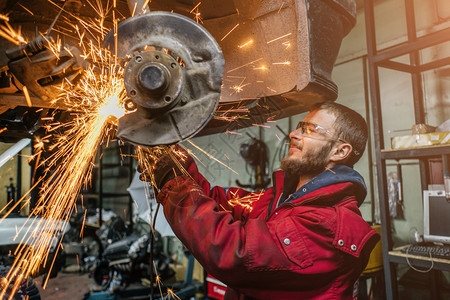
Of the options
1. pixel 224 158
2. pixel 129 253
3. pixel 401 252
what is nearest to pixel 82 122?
pixel 401 252

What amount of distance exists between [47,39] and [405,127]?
3.64m

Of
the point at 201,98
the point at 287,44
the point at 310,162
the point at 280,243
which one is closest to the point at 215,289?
the point at 310,162

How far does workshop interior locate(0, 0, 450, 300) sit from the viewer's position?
114 centimetres

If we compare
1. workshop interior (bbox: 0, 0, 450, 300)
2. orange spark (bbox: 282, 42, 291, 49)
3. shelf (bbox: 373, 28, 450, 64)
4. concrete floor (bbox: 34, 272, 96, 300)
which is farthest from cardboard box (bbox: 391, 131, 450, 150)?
concrete floor (bbox: 34, 272, 96, 300)

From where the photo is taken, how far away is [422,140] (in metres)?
2.63

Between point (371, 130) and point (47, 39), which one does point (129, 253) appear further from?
point (47, 39)

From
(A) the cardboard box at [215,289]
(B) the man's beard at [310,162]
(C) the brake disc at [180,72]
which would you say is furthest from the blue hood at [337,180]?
(A) the cardboard box at [215,289]

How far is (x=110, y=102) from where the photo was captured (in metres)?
1.41

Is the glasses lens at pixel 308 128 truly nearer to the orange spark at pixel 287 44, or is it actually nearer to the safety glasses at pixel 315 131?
the safety glasses at pixel 315 131

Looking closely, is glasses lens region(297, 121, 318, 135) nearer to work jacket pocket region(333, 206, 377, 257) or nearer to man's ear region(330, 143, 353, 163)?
man's ear region(330, 143, 353, 163)

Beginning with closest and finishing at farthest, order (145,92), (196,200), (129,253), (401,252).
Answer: (145,92) → (196,200) → (401,252) → (129,253)

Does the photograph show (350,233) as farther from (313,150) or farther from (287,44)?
(287,44)

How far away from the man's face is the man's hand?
0.66m

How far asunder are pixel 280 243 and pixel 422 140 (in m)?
2.00
